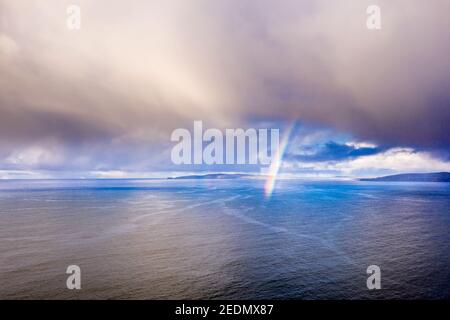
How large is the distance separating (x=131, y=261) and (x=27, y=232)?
2680cm

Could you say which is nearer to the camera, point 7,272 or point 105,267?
point 7,272

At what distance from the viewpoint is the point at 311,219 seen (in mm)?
60656

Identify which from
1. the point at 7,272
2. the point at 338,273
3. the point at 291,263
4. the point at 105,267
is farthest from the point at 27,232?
the point at 338,273

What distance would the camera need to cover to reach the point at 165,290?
2483cm
